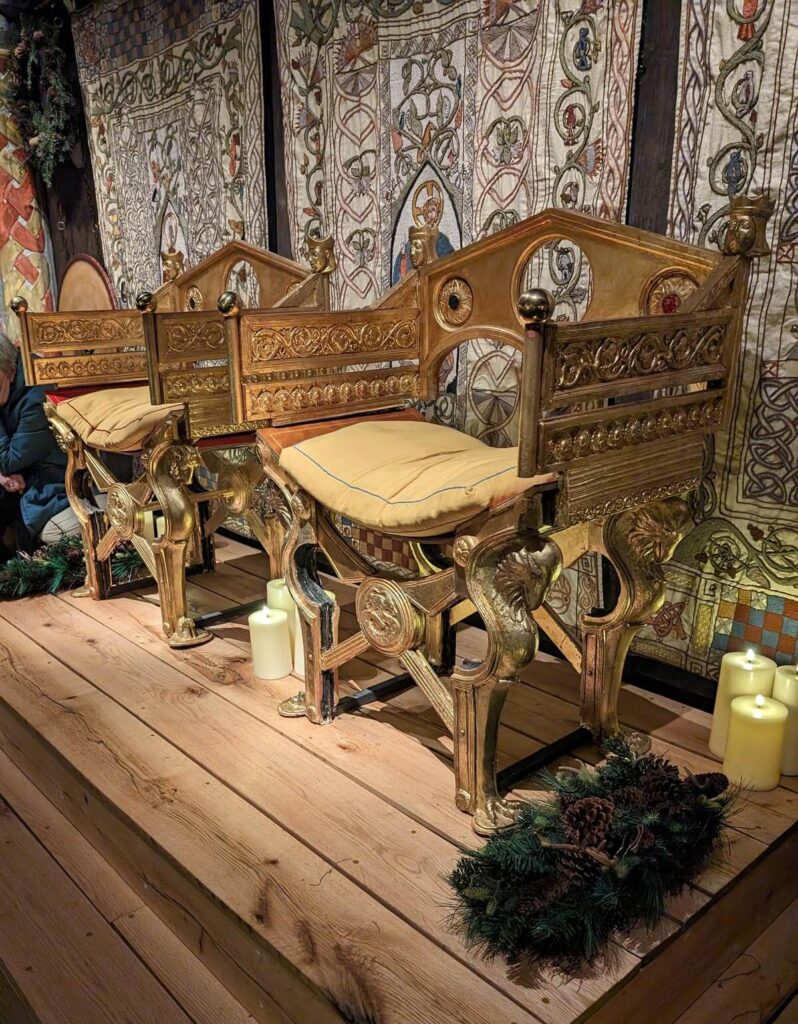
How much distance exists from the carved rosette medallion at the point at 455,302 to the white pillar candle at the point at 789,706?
3.99ft

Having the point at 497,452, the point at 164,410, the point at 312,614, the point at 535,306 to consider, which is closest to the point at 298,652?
the point at 312,614

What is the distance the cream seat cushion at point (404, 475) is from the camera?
159 centimetres

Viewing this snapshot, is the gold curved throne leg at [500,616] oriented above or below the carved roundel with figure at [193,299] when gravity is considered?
below

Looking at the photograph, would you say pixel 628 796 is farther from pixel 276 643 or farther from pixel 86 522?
pixel 86 522

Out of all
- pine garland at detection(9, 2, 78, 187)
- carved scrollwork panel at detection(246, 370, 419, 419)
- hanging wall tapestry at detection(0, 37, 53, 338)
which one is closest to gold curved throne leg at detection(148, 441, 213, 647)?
carved scrollwork panel at detection(246, 370, 419, 419)

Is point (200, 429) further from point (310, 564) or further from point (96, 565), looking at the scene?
point (96, 565)

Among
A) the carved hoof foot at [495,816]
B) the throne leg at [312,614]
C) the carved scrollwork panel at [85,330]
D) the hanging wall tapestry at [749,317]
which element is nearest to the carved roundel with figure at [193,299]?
the carved scrollwork panel at [85,330]

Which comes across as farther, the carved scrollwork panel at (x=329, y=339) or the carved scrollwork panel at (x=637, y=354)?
the carved scrollwork panel at (x=329, y=339)

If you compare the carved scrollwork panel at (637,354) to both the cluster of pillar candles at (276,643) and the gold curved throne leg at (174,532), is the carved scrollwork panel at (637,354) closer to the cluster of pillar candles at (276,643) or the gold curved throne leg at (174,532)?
the cluster of pillar candles at (276,643)

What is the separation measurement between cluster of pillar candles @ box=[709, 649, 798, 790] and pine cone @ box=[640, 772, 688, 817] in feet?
0.91

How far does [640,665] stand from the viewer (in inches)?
94.4

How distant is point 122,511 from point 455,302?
1.31 meters

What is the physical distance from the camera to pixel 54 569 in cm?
324

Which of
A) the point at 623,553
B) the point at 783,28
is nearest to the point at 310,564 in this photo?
the point at 623,553
